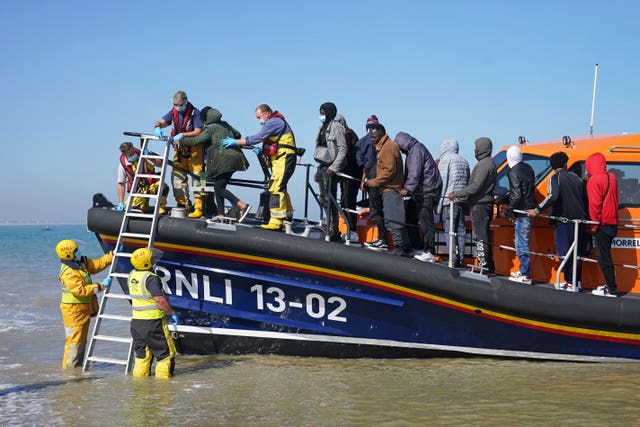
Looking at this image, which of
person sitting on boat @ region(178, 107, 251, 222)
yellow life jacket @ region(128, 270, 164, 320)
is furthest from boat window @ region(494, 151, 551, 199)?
yellow life jacket @ region(128, 270, 164, 320)

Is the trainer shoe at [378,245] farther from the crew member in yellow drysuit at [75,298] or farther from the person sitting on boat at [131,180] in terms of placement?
the crew member in yellow drysuit at [75,298]

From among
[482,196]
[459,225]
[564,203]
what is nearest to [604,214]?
[564,203]

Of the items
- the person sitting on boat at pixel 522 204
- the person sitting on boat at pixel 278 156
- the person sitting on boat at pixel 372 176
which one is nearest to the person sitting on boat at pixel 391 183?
the person sitting on boat at pixel 372 176

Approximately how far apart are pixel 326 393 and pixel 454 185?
246 cm

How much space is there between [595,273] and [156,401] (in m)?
4.31

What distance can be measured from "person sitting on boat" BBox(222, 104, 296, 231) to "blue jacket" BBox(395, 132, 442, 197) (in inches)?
45.4

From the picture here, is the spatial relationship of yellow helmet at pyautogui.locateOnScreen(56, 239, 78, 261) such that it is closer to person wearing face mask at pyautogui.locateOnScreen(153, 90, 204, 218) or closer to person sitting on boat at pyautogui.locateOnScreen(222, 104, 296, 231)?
person wearing face mask at pyautogui.locateOnScreen(153, 90, 204, 218)

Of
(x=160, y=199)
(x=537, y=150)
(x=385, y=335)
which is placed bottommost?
(x=385, y=335)

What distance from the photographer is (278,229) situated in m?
6.86

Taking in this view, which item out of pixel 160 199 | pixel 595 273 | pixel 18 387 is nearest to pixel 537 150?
pixel 595 273

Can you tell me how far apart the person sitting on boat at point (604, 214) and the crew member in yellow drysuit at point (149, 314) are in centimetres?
395

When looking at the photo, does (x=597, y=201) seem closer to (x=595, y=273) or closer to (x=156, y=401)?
(x=595, y=273)

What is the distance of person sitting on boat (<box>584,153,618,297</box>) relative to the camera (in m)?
6.41

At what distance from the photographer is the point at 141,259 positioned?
631cm
